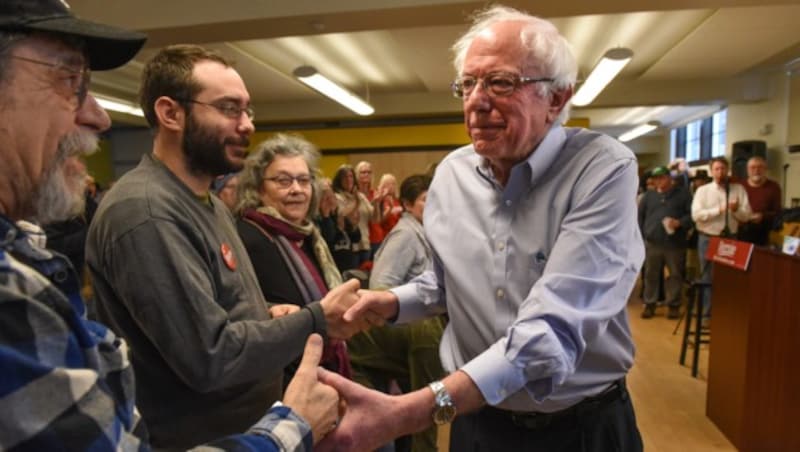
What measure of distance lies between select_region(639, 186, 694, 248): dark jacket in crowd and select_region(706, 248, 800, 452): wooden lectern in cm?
308

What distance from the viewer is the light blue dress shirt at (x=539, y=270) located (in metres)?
1.04

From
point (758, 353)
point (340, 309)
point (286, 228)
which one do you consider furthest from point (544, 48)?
point (758, 353)

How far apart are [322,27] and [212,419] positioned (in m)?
3.45

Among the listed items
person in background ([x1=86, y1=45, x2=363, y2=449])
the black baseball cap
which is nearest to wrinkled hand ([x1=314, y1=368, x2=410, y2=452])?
person in background ([x1=86, y1=45, x2=363, y2=449])

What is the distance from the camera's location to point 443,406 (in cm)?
104

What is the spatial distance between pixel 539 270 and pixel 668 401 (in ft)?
11.1

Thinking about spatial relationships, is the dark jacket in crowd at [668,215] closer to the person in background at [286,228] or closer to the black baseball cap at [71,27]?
the person in background at [286,228]

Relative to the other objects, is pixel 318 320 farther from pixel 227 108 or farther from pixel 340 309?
pixel 227 108

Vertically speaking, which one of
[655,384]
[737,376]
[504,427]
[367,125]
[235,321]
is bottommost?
[655,384]

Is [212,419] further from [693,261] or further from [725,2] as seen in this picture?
[693,261]

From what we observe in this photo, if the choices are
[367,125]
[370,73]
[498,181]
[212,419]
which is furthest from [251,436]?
[367,125]

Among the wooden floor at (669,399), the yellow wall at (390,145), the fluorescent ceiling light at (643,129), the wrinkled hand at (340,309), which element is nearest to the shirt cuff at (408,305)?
the wrinkled hand at (340,309)

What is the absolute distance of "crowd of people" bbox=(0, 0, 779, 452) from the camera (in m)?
0.67

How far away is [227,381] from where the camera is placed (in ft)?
4.02
